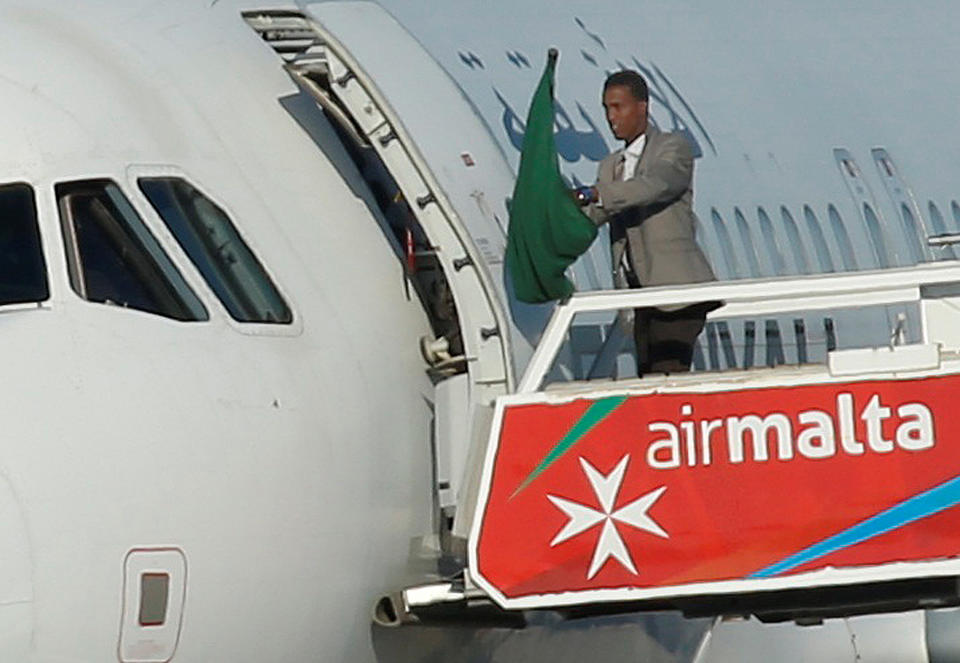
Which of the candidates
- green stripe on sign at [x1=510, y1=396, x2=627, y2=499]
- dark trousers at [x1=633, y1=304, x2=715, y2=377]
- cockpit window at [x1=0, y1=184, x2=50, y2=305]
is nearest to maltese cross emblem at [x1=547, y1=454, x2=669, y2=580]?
green stripe on sign at [x1=510, y1=396, x2=627, y2=499]

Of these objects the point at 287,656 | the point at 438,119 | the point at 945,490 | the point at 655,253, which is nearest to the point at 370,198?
the point at 438,119

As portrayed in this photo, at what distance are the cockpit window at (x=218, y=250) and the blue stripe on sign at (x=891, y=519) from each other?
1955 mm

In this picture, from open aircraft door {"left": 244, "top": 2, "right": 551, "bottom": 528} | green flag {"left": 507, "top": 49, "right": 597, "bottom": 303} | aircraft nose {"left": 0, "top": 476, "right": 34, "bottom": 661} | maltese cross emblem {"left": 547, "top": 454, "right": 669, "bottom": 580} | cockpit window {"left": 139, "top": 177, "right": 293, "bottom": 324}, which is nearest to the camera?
aircraft nose {"left": 0, "top": 476, "right": 34, "bottom": 661}

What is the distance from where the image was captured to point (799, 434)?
920cm

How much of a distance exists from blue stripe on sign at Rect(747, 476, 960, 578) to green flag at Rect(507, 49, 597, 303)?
1359 millimetres

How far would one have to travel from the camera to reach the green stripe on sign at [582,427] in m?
9.20

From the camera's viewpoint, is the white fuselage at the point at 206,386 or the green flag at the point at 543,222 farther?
the green flag at the point at 543,222

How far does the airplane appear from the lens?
28.7 ft

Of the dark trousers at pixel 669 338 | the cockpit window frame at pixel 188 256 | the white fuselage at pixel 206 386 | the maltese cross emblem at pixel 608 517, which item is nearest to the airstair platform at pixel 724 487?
the maltese cross emblem at pixel 608 517

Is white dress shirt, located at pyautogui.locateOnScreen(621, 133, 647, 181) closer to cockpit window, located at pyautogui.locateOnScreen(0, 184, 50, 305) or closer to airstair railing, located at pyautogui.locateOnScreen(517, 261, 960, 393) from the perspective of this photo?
airstair railing, located at pyautogui.locateOnScreen(517, 261, 960, 393)

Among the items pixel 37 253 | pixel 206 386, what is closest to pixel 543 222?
pixel 206 386

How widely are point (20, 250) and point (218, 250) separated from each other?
0.77 meters

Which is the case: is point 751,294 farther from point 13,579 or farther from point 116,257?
point 13,579

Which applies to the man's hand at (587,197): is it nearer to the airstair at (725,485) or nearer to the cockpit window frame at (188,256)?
the airstair at (725,485)
